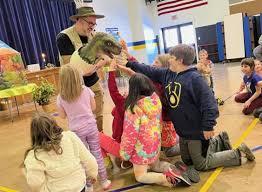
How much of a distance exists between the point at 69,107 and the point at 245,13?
39.8 feet

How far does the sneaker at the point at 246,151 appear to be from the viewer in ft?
9.50

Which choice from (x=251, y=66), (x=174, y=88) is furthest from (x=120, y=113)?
(x=251, y=66)

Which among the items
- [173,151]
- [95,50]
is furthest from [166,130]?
[95,50]

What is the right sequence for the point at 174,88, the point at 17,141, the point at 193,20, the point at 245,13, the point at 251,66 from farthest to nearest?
the point at 193,20, the point at 245,13, the point at 17,141, the point at 251,66, the point at 174,88

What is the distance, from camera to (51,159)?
198cm

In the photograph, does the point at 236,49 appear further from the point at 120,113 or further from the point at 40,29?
the point at 120,113

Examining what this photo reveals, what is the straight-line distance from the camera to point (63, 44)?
3.17m

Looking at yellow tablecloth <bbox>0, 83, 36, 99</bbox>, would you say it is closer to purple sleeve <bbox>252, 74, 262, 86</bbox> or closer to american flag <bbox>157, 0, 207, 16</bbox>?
purple sleeve <bbox>252, 74, 262, 86</bbox>

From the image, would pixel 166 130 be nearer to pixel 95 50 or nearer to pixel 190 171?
pixel 190 171

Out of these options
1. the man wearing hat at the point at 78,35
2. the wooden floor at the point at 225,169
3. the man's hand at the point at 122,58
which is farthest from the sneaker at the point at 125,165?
the man's hand at the point at 122,58

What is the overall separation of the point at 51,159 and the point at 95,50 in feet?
4.16

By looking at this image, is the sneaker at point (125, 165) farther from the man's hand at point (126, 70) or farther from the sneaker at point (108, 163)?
the man's hand at point (126, 70)

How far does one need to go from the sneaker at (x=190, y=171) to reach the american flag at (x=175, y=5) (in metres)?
14.1

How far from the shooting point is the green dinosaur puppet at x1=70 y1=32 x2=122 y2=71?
9.53ft
